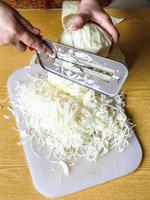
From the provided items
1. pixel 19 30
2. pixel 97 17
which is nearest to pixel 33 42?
pixel 19 30

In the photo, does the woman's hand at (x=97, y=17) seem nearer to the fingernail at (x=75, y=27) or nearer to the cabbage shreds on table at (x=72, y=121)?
the fingernail at (x=75, y=27)

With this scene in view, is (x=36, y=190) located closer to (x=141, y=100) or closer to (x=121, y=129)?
(x=121, y=129)

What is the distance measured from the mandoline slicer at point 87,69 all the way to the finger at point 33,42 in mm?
17

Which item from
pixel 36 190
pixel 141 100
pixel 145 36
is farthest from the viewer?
pixel 145 36

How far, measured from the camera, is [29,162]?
0.78 meters

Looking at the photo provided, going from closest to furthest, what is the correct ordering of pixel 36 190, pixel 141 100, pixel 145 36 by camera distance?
1. pixel 36 190
2. pixel 141 100
3. pixel 145 36

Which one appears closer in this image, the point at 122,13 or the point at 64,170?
the point at 64,170

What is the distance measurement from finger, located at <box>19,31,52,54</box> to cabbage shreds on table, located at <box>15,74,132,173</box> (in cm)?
10

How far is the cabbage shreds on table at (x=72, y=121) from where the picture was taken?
31.2 inches

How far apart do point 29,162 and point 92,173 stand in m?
0.13

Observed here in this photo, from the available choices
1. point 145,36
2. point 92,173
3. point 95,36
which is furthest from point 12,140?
point 145,36

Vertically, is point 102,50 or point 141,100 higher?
point 102,50

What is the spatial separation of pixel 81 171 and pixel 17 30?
32cm

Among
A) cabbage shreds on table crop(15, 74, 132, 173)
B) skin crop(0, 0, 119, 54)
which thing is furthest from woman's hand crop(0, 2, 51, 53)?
cabbage shreds on table crop(15, 74, 132, 173)
